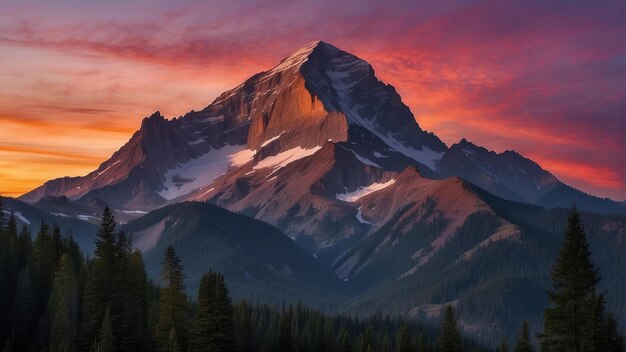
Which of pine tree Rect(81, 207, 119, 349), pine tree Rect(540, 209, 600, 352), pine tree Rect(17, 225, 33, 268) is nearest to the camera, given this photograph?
pine tree Rect(540, 209, 600, 352)

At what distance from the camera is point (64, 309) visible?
114 metres

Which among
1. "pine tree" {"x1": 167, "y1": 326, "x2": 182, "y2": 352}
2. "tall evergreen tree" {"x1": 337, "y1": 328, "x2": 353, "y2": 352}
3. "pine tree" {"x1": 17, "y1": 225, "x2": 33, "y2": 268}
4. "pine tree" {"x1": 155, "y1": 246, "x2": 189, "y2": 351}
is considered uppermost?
"pine tree" {"x1": 17, "y1": 225, "x2": 33, "y2": 268}

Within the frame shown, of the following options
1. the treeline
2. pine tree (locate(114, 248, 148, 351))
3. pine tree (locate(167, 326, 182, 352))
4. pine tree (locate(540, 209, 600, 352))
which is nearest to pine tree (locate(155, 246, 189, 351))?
the treeline

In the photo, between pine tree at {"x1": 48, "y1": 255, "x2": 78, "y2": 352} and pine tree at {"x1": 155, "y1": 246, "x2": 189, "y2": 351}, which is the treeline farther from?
pine tree at {"x1": 48, "y1": 255, "x2": 78, "y2": 352}

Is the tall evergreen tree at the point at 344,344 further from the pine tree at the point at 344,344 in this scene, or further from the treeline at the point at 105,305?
the treeline at the point at 105,305

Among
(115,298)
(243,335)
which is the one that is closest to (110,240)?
(115,298)

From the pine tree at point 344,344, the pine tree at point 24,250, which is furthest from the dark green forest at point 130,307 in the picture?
the pine tree at point 344,344

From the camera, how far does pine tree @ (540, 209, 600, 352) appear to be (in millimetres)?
65125

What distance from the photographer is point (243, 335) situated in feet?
512

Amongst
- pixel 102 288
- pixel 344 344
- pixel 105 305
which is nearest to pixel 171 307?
pixel 105 305

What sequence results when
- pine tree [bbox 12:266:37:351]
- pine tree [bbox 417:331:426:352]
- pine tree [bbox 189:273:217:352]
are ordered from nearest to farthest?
pine tree [bbox 189:273:217:352]
pine tree [bbox 12:266:37:351]
pine tree [bbox 417:331:426:352]

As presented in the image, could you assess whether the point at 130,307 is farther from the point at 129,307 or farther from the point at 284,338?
the point at 284,338

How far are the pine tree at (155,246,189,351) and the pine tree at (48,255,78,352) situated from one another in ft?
35.9

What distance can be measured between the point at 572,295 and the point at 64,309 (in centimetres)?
6882
